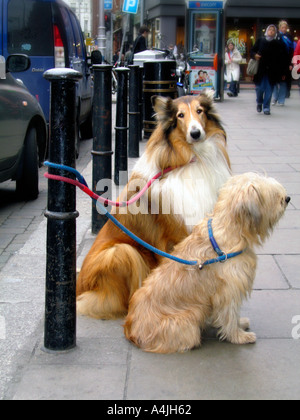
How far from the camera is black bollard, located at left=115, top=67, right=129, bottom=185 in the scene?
24.9 ft

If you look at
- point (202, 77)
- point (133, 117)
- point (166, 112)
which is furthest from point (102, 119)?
point (202, 77)

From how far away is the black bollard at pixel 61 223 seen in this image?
9.83 ft

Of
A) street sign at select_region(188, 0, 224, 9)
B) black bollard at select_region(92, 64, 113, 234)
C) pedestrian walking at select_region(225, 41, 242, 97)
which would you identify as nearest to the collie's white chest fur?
black bollard at select_region(92, 64, 113, 234)

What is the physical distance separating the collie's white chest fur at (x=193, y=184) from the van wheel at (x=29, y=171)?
3.54 metres

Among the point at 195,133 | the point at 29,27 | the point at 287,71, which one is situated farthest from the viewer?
the point at 287,71

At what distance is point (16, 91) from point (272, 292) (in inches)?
174

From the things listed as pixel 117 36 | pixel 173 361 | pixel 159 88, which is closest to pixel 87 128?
pixel 159 88

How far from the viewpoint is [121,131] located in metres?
7.59

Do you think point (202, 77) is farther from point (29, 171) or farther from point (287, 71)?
point (29, 171)

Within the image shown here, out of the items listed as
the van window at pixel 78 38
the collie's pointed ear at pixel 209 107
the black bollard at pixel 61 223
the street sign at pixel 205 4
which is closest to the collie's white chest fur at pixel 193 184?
the collie's pointed ear at pixel 209 107

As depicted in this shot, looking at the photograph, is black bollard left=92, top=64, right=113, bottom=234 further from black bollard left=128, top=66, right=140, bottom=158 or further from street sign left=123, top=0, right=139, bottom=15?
street sign left=123, top=0, right=139, bottom=15

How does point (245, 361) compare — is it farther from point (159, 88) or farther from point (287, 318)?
point (159, 88)

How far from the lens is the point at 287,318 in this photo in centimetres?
376

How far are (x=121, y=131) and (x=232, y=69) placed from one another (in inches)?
617
